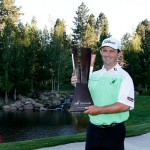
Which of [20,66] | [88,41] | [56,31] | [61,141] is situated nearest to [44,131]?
[61,141]

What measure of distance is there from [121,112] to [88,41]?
159 feet

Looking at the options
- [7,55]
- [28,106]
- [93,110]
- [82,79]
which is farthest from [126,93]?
[7,55]

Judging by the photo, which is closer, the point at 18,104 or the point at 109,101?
the point at 109,101

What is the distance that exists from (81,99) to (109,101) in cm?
27

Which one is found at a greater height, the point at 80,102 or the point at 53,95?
the point at 80,102

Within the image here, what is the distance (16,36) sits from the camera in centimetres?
4191

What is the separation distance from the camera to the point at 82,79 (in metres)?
3.79

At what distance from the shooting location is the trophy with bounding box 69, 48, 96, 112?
12.0 feet

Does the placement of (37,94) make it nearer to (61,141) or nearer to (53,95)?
(53,95)

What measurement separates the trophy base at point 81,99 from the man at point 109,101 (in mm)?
62

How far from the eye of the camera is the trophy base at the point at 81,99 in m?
3.64

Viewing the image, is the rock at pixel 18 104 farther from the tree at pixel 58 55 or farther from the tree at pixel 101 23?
the tree at pixel 101 23

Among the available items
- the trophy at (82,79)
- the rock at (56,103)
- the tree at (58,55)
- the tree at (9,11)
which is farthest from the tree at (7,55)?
the trophy at (82,79)

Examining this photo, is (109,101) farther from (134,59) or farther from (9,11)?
(9,11)
